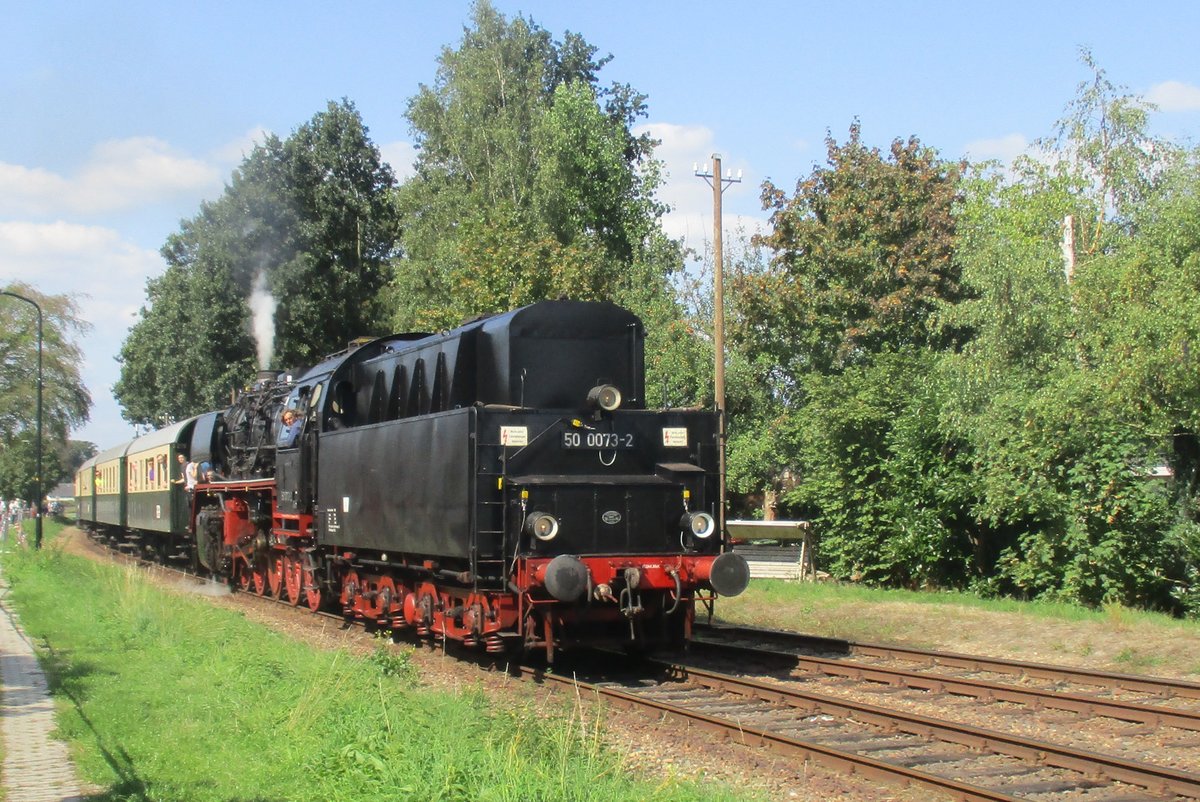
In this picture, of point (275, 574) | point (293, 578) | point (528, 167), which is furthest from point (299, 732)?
point (528, 167)

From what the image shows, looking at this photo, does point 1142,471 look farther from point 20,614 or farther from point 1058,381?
point 20,614

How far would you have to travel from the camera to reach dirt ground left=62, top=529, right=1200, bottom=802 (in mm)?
7395

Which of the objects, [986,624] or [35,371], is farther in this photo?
[35,371]

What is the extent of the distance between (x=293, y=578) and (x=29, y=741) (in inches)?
354

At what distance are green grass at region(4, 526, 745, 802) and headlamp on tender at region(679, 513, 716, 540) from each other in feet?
7.37

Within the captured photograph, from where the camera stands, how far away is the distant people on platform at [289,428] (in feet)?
51.9

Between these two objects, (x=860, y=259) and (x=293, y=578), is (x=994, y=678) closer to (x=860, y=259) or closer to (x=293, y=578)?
(x=293, y=578)

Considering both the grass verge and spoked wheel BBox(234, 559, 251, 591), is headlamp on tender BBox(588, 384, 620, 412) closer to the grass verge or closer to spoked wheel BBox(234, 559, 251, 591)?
the grass verge

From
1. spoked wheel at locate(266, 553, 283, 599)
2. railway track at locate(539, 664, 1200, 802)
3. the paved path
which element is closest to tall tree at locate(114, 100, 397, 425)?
spoked wheel at locate(266, 553, 283, 599)

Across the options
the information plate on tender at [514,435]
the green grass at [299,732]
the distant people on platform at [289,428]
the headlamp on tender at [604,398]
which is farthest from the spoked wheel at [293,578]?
the headlamp on tender at [604,398]

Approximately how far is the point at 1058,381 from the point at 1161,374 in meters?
1.84

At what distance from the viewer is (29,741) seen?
8391mm

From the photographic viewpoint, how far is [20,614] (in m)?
17.1

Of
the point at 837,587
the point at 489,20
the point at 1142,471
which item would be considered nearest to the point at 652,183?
the point at 489,20
